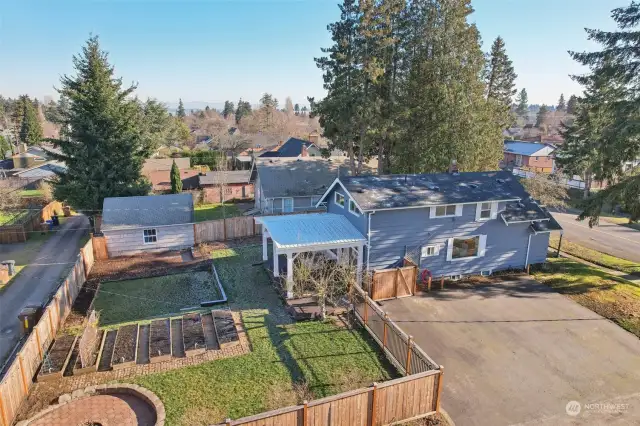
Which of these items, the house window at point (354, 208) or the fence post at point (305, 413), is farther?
the house window at point (354, 208)

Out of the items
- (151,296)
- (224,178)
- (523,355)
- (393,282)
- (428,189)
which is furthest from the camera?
(224,178)

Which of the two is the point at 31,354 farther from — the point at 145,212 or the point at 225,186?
the point at 225,186

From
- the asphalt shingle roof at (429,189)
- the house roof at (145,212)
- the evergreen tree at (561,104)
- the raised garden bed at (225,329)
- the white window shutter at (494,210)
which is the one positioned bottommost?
the raised garden bed at (225,329)

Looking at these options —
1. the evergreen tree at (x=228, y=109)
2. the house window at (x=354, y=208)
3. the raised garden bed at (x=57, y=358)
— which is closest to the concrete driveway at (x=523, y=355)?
the house window at (x=354, y=208)

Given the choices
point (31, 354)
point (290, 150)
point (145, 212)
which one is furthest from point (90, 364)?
point (290, 150)

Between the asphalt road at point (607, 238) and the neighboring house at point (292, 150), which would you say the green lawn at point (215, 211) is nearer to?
the neighboring house at point (292, 150)

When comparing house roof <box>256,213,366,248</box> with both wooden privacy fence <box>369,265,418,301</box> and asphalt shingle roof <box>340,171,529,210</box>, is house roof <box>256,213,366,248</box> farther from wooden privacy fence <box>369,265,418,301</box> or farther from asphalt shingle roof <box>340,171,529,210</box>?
wooden privacy fence <box>369,265,418,301</box>

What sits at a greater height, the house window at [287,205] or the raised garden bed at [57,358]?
the house window at [287,205]
